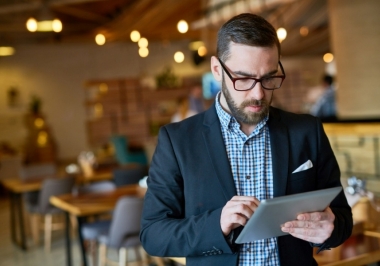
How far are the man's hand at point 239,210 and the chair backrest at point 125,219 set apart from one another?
3415 millimetres

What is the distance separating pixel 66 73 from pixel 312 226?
17.1 m

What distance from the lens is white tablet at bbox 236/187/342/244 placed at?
5.62ft

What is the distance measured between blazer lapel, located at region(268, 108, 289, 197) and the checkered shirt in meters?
0.03

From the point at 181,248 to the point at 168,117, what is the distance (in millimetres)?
14009

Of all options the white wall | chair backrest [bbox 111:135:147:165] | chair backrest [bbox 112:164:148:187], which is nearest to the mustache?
chair backrest [bbox 112:164:148:187]

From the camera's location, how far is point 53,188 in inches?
296

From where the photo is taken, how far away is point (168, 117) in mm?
15922

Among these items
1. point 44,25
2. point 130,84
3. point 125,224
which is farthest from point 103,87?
point 125,224

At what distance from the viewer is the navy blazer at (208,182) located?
195 centimetres

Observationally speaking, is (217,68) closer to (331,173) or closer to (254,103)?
(254,103)

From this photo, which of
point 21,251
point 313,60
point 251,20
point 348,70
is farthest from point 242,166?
point 313,60

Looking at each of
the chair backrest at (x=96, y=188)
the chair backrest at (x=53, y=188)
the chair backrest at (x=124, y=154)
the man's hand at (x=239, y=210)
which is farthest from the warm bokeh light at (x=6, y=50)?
the man's hand at (x=239, y=210)

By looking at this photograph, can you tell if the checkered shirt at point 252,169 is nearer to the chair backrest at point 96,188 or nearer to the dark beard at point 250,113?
the dark beard at point 250,113

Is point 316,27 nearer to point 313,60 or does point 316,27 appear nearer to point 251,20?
point 313,60
